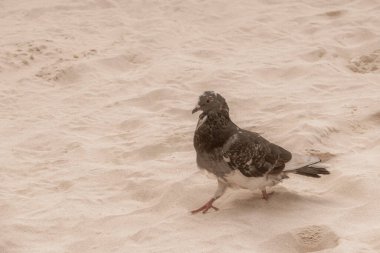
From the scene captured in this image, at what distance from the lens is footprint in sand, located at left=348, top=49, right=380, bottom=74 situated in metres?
7.33

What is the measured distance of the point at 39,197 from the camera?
515cm

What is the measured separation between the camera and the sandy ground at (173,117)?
446cm

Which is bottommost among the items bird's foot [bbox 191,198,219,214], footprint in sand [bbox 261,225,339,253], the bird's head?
bird's foot [bbox 191,198,219,214]

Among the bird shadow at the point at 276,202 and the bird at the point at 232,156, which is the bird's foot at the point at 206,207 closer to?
the bird at the point at 232,156

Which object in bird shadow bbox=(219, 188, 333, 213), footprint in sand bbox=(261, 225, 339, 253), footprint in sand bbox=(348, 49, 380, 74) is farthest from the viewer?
footprint in sand bbox=(348, 49, 380, 74)

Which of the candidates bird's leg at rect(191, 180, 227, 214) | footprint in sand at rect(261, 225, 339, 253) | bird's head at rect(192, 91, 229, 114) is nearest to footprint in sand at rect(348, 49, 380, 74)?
bird's head at rect(192, 91, 229, 114)

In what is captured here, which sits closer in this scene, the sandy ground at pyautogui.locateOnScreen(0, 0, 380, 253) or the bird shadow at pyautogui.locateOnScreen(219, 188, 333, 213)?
the sandy ground at pyautogui.locateOnScreen(0, 0, 380, 253)

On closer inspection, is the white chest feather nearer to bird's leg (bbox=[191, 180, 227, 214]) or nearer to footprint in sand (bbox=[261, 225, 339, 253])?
bird's leg (bbox=[191, 180, 227, 214])

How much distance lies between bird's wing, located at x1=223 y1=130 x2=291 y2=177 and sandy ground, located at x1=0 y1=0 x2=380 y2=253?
311 mm

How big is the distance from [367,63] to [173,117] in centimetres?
239

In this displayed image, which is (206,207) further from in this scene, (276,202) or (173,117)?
(173,117)

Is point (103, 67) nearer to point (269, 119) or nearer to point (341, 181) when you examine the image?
point (269, 119)

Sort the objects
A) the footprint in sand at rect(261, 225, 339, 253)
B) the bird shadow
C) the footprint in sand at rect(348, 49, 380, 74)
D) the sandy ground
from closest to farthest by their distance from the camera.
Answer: the footprint in sand at rect(261, 225, 339, 253)
the sandy ground
the bird shadow
the footprint in sand at rect(348, 49, 380, 74)

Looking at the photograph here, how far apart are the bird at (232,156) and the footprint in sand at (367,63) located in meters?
2.92
